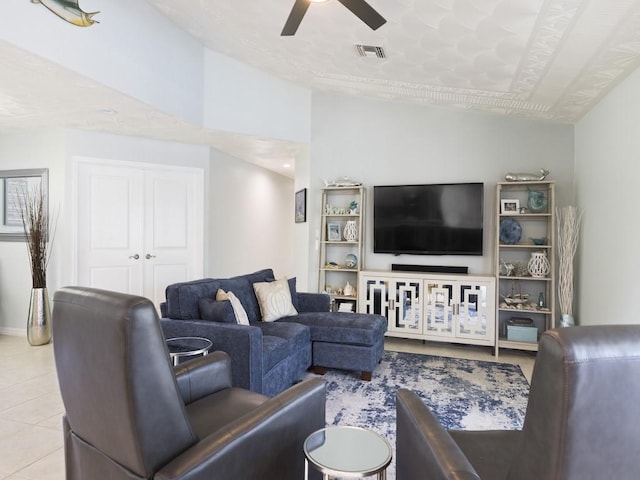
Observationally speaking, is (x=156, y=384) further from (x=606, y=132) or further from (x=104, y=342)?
(x=606, y=132)

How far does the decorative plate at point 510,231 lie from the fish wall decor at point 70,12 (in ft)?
13.9

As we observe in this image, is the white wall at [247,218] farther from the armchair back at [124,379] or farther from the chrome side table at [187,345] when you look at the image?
the armchair back at [124,379]

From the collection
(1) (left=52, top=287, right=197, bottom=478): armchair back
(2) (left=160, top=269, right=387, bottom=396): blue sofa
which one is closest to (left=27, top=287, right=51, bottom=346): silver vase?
(2) (left=160, top=269, right=387, bottom=396): blue sofa

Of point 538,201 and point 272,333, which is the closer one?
point 272,333

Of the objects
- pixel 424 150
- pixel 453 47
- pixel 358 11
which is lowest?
pixel 424 150

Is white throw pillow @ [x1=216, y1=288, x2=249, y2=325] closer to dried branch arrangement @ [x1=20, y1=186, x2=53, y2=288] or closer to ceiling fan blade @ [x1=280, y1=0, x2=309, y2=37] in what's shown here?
ceiling fan blade @ [x1=280, y1=0, x2=309, y2=37]

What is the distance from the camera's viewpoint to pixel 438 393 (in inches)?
123

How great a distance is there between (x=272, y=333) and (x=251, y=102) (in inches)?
112

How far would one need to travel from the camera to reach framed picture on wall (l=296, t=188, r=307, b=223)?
5.31 meters

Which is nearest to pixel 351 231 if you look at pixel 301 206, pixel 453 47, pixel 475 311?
pixel 301 206

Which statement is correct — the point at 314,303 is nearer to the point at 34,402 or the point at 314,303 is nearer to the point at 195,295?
the point at 195,295

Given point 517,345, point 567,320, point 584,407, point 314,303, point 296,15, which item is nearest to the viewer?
point 584,407

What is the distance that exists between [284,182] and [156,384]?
707 centimetres

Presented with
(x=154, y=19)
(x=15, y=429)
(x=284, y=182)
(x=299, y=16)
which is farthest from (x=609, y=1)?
(x=284, y=182)
